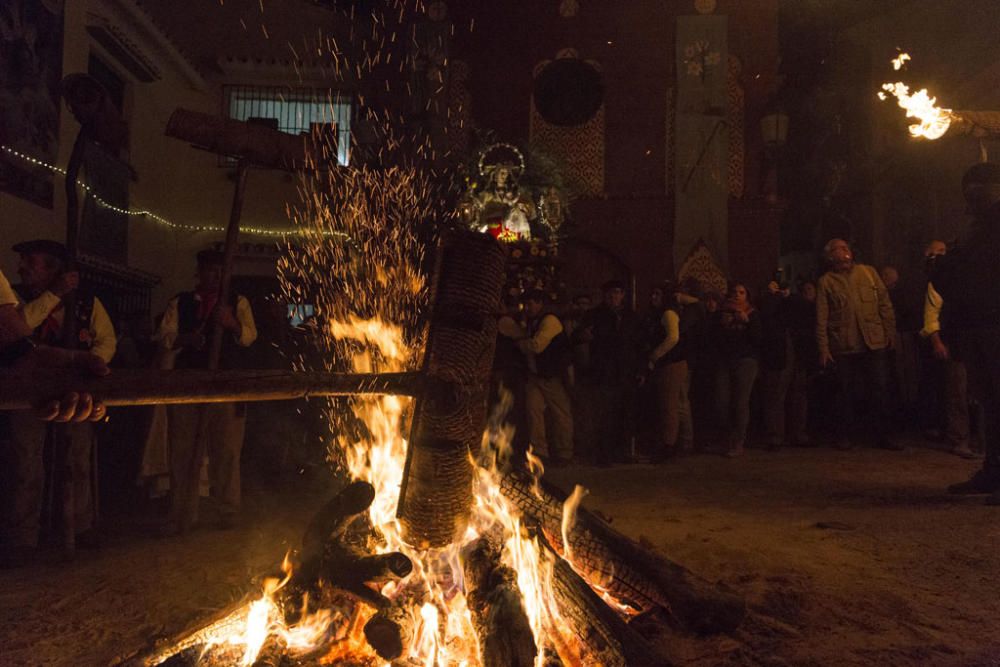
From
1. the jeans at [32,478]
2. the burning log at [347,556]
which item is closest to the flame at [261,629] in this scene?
the burning log at [347,556]

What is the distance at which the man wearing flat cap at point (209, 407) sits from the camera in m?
4.89

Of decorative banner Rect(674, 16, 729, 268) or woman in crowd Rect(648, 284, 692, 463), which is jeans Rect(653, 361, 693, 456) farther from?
decorative banner Rect(674, 16, 729, 268)

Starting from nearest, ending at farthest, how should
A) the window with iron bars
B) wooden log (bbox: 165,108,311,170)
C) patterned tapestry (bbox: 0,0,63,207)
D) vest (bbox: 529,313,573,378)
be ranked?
1. wooden log (bbox: 165,108,311,170)
2. patterned tapestry (bbox: 0,0,63,207)
3. vest (bbox: 529,313,573,378)
4. the window with iron bars

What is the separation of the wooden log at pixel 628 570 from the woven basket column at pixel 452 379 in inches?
34.8

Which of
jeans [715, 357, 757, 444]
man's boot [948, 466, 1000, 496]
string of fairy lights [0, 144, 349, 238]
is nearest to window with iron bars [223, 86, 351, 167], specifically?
string of fairy lights [0, 144, 349, 238]

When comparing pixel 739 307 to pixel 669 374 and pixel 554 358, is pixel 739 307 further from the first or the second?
pixel 554 358

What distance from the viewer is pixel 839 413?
7.91 metres

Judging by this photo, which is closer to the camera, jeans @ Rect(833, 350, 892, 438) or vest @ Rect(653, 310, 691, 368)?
jeans @ Rect(833, 350, 892, 438)

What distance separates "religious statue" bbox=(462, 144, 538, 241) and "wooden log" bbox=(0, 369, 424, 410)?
7852mm

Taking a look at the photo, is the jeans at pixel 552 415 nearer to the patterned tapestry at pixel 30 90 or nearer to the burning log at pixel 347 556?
the burning log at pixel 347 556

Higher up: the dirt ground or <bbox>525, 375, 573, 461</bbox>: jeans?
<bbox>525, 375, 573, 461</bbox>: jeans

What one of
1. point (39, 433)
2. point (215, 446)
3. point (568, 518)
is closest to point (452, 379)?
point (568, 518)

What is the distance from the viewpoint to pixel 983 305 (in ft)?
15.9

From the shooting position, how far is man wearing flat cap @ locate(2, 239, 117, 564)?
413cm
